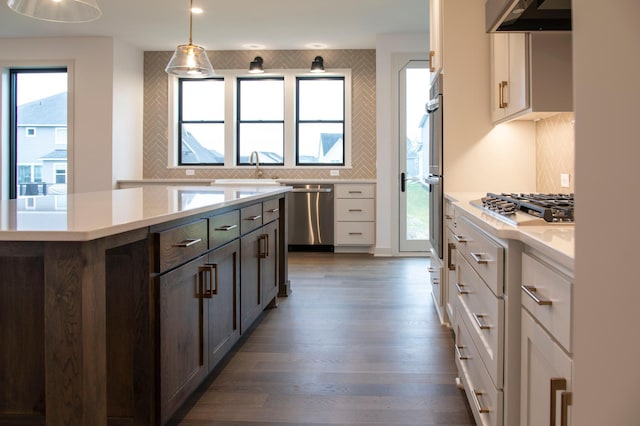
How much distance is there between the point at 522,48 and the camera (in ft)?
8.29

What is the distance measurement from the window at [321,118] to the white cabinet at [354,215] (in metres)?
0.70

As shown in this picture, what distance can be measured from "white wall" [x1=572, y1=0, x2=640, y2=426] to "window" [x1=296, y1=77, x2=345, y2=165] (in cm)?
643

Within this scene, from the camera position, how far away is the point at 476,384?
6.24 ft

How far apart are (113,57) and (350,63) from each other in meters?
2.95

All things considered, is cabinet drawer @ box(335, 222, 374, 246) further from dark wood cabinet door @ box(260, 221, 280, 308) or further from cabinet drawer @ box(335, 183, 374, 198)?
dark wood cabinet door @ box(260, 221, 280, 308)

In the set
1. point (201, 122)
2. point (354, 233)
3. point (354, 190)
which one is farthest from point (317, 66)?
point (354, 233)

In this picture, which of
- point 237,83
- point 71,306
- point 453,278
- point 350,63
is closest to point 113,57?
point 237,83

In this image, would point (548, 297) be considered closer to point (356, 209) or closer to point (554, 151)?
point (554, 151)

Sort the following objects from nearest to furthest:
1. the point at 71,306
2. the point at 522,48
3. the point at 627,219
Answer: the point at 627,219 < the point at 71,306 < the point at 522,48

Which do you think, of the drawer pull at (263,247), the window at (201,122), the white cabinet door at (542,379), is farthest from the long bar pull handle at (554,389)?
the window at (201,122)

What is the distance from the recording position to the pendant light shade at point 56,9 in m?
2.16

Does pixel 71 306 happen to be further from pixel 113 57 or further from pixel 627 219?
pixel 113 57

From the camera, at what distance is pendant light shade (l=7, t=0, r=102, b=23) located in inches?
85.2

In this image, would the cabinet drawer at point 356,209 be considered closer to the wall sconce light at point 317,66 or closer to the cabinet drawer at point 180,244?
the wall sconce light at point 317,66
